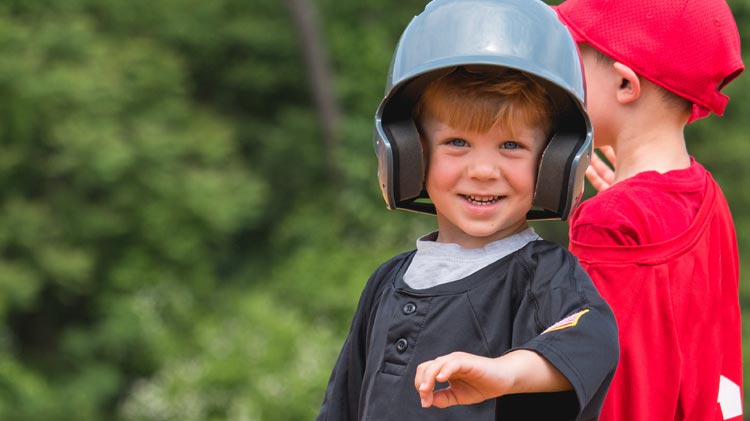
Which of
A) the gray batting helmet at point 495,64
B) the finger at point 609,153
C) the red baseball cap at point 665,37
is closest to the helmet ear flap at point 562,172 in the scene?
the gray batting helmet at point 495,64

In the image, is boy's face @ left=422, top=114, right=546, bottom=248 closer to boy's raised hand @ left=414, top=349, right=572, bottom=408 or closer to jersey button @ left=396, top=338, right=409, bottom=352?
jersey button @ left=396, top=338, right=409, bottom=352

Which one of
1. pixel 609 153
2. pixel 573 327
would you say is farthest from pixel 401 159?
pixel 609 153

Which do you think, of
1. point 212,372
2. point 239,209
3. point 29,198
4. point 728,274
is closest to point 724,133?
point 239,209

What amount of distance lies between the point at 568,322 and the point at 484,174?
0.35 meters

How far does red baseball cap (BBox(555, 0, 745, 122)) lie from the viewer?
8.57 ft

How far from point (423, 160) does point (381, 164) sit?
0.28 feet

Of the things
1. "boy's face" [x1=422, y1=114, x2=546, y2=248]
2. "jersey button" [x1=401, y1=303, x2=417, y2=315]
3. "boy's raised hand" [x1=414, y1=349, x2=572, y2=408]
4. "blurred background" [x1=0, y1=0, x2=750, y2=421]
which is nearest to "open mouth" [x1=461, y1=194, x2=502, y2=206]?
"boy's face" [x1=422, y1=114, x2=546, y2=248]

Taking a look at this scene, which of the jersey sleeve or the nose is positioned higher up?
the nose

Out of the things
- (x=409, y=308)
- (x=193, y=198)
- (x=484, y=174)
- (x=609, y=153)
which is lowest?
(x=193, y=198)

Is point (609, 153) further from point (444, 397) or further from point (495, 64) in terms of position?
point (444, 397)

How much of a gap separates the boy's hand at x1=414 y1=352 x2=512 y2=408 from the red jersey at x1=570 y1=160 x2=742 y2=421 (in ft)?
1.93

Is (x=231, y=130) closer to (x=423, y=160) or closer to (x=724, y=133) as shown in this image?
(x=724, y=133)

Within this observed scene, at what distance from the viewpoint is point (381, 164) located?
7.68 feet

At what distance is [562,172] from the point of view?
7.23ft
